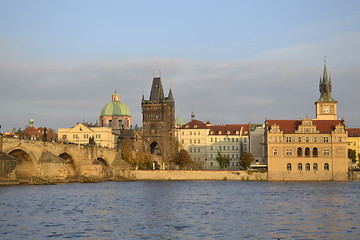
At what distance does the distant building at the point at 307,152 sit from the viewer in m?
114

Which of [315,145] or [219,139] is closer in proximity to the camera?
[315,145]

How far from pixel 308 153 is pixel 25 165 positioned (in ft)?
179

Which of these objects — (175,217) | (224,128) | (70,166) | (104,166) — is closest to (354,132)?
(224,128)

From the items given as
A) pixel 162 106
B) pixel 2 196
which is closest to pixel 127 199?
pixel 2 196

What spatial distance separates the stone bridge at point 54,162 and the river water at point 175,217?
13.6 meters

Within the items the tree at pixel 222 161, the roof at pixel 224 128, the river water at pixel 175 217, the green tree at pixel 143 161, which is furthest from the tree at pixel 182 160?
the river water at pixel 175 217

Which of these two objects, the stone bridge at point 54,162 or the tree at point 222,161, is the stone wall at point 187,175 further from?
the tree at point 222,161

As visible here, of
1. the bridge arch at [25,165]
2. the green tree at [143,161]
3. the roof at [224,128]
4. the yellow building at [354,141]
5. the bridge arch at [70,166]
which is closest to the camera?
the bridge arch at [25,165]

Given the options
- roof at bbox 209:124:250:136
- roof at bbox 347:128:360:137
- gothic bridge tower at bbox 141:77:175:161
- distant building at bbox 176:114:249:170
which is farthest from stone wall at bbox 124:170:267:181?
roof at bbox 347:128:360:137

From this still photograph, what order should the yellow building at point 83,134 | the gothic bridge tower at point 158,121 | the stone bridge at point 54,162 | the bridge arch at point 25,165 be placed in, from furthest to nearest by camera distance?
the gothic bridge tower at point 158,121 → the yellow building at point 83,134 → the bridge arch at point 25,165 → the stone bridge at point 54,162

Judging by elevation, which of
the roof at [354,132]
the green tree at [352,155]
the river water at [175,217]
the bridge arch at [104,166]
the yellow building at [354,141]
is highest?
the roof at [354,132]

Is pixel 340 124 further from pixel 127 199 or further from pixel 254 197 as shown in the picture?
pixel 127 199

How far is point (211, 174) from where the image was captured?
120000 millimetres

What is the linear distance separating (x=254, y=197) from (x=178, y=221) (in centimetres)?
2612
